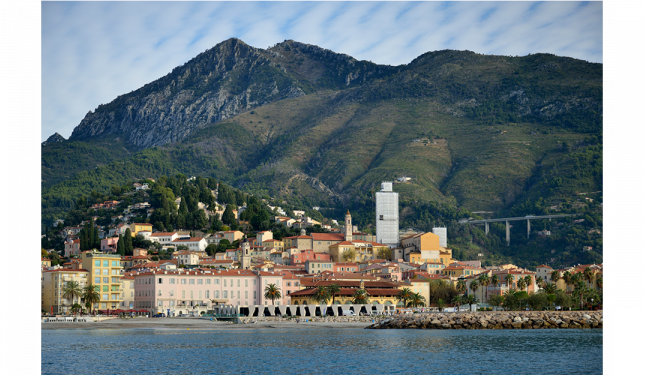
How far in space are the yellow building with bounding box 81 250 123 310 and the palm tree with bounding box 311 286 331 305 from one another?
21.9m

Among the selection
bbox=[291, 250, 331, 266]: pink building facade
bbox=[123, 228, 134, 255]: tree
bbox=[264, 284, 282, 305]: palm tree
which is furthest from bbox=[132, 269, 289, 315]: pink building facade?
bbox=[291, 250, 331, 266]: pink building facade

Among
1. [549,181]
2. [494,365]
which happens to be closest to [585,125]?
[549,181]

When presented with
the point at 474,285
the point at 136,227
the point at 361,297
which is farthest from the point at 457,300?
the point at 136,227

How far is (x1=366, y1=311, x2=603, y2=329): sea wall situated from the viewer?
5942 cm

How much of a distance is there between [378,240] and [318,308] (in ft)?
179

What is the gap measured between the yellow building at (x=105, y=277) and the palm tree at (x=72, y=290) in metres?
3.13

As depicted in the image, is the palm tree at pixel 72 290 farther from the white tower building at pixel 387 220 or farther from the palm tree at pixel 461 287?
the white tower building at pixel 387 220

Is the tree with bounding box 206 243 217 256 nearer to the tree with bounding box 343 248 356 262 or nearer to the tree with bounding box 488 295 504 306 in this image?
the tree with bounding box 343 248 356 262

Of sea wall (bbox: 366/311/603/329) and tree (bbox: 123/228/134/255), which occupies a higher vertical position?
tree (bbox: 123/228/134/255)

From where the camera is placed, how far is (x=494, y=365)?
108ft

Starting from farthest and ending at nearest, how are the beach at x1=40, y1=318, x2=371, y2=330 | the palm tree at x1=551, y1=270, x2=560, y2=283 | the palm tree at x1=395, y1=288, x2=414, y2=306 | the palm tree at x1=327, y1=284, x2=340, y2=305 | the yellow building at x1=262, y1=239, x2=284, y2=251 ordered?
the yellow building at x1=262, y1=239, x2=284, y2=251 < the palm tree at x1=551, y1=270, x2=560, y2=283 < the palm tree at x1=395, y1=288, x2=414, y2=306 < the palm tree at x1=327, y1=284, x2=340, y2=305 < the beach at x1=40, y1=318, x2=371, y2=330

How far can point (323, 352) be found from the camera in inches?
1533

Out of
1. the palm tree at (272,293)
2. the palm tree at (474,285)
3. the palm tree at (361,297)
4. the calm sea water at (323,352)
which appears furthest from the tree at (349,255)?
the calm sea water at (323,352)
